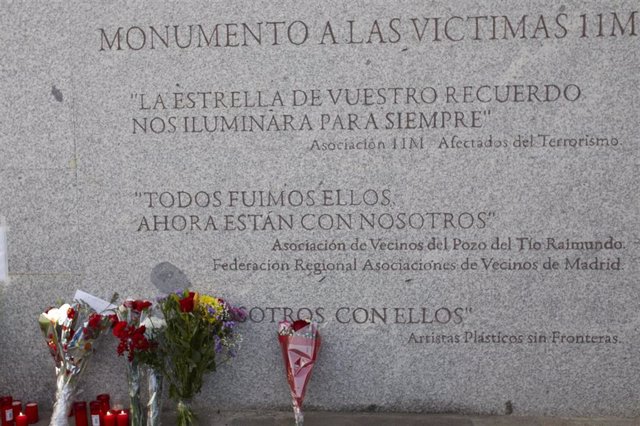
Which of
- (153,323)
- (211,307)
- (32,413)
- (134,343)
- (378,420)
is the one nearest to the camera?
(134,343)

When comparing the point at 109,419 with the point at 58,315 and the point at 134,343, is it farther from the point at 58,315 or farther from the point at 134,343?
the point at 58,315

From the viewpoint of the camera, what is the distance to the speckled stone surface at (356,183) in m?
4.43

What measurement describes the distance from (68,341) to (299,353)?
1.41m

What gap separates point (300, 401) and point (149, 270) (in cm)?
131

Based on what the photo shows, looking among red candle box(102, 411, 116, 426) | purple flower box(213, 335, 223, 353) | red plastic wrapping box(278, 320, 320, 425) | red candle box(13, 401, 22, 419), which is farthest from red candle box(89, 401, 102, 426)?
red plastic wrapping box(278, 320, 320, 425)

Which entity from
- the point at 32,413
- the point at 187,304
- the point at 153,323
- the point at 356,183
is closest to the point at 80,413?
the point at 32,413

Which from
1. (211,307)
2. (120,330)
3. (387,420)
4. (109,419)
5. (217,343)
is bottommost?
(387,420)

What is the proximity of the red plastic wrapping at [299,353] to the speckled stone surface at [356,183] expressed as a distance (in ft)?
0.79

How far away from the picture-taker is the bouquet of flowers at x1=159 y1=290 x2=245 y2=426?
421cm

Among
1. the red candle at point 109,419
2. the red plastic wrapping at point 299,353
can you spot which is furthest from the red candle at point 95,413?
the red plastic wrapping at point 299,353

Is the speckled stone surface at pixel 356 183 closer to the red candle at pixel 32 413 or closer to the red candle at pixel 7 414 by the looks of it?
the red candle at pixel 32 413

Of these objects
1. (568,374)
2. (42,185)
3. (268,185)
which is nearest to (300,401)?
(268,185)

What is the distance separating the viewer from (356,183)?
4582 mm

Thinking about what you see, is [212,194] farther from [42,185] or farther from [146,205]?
[42,185]
